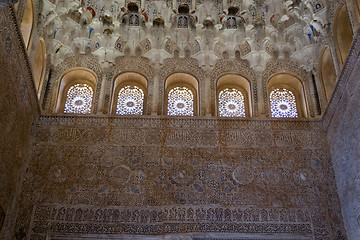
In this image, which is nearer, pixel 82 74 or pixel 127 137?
pixel 127 137

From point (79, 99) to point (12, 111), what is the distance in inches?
81.1

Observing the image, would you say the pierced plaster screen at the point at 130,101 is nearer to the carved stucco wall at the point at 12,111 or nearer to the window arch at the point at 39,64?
the window arch at the point at 39,64

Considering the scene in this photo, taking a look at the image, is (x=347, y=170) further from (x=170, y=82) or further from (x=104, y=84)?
(x=104, y=84)

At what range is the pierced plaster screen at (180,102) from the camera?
8758 mm

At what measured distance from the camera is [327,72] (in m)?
8.64

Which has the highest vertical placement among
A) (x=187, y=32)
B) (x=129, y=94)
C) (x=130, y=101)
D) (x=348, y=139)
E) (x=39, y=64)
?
(x=187, y=32)

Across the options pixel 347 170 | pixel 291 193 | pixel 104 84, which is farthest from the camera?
pixel 104 84

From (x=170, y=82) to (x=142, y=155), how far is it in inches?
72.4

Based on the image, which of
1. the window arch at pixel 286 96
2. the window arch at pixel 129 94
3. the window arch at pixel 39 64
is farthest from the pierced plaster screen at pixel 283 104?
the window arch at pixel 39 64

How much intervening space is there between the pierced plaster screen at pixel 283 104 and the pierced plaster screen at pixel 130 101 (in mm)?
2549

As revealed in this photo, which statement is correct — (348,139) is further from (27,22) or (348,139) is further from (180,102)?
(27,22)

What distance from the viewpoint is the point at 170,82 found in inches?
360

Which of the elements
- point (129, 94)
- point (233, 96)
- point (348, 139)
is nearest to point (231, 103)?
point (233, 96)

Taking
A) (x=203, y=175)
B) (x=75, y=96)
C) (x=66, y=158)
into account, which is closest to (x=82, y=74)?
(x=75, y=96)
